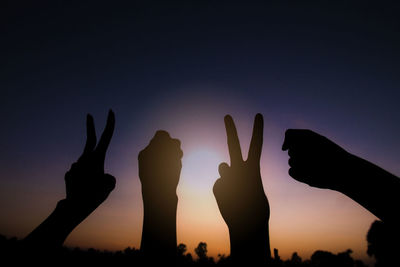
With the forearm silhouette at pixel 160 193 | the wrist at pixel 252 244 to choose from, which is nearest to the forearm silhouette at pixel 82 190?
the forearm silhouette at pixel 160 193

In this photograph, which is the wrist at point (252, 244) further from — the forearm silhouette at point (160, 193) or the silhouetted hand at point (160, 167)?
the silhouetted hand at point (160, 167)

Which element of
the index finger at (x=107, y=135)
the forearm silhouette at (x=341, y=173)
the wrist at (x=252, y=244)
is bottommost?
the wrist at (x=252, y=244)

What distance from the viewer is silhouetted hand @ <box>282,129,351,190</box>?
148cm

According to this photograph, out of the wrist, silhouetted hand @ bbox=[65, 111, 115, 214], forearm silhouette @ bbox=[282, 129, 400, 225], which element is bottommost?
the wrist

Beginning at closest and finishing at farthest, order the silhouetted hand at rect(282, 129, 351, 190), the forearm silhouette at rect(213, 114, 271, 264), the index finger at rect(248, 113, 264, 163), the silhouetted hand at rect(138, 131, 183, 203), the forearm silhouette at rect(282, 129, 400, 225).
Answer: the forearm silhouette at rect(282, 129, 400, 225), the silhouetted hand at rect(282, 129, 351, 190), the forearm silhouette at rect(213, 114, 271, 264), the index finger at rect(248, 113, 264, 163), the silhouetted hand at rect(138, 131, 183, 203)

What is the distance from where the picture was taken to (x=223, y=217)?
3.33 m

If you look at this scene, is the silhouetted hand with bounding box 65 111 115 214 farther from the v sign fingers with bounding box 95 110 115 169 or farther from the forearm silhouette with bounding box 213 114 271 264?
the forearm silhouette with bounding box 213 114 271 264

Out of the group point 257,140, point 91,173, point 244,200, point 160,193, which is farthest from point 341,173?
point 160,193

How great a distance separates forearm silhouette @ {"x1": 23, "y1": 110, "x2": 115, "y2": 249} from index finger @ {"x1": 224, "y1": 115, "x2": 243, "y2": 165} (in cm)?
157

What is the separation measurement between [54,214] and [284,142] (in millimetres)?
2507

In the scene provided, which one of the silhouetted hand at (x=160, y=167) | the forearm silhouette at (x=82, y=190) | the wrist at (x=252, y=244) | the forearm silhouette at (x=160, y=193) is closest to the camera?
the forearm silhouette at (x=82, y=190)

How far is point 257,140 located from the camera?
3029mm

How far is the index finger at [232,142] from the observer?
2998 millimetres

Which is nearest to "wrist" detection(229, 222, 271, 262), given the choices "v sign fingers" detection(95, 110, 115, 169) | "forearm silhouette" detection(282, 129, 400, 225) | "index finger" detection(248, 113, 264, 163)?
"index finger" detection(248, 113, 264, 163)
